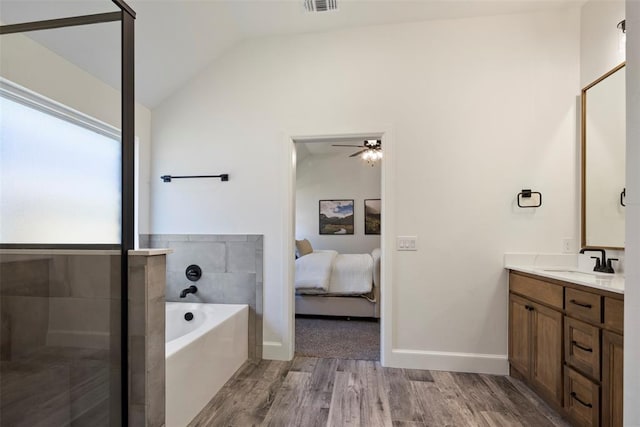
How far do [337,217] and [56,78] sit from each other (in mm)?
5498

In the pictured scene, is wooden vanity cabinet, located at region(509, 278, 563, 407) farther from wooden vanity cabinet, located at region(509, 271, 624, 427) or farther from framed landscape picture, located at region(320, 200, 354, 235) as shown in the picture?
framed landscape picture, located at region(320, 200, 354, 235)

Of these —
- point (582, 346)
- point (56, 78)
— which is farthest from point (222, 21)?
point (582, 346)

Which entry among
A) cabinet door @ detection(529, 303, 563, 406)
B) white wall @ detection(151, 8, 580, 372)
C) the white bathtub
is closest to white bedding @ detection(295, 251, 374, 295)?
white wall @ detection(151, 8, 580, 372)

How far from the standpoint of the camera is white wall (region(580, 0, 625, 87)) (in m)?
2.10

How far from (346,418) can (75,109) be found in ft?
8.08

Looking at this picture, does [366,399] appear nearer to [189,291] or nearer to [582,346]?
[582,346]

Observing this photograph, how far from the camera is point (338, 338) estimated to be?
3.20 m

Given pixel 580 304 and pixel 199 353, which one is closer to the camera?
pixel 580 304

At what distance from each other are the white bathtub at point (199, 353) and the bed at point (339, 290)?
121 centimetres

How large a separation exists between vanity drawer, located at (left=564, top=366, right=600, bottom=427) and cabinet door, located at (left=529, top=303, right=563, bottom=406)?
0.18 feet

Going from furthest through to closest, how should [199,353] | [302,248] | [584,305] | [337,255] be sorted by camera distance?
[302,248] < [337,255] < [199,353] < [584,305]

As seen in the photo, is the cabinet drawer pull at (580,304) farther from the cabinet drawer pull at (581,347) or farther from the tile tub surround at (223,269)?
the tile tub surround at (223,269)

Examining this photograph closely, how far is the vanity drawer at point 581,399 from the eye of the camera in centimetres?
158

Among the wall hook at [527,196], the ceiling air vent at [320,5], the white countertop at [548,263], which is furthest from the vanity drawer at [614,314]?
the ceiling air vent at [320,5]
